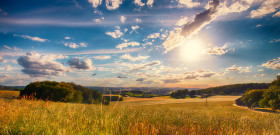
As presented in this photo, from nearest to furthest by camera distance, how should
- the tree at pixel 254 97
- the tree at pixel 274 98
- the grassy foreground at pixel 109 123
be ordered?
1. the grassy foreground at pixel 109 123
2. the tree at pixel 274 98
3. the tree at pixel 254 97

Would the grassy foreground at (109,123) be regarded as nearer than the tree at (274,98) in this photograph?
Yes

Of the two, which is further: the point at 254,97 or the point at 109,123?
the point at 254,97

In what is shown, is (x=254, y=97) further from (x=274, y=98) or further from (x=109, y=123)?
(x=109, y=123)

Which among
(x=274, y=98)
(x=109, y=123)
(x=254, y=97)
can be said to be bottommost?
(x=254, y=97)

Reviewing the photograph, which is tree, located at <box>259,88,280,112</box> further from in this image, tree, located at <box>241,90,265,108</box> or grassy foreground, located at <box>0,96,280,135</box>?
grassy foreground, located at <box>0,96,280,135</box>

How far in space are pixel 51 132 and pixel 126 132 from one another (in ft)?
8.60

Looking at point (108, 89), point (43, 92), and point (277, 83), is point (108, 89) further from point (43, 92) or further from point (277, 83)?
point (277, 83)

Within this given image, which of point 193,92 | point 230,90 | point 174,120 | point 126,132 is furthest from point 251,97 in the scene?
point 126,132

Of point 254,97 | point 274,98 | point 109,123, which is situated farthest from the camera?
point 254,97

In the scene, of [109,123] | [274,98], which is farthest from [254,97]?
[109,123]

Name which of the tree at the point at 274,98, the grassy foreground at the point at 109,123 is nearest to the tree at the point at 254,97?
the tree at the point at 274,98

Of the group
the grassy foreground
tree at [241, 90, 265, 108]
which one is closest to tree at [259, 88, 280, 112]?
tree at [241, 90, 265, 108]

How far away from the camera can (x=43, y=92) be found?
46.2 meters

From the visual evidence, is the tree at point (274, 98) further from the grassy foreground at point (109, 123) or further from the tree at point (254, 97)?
the grassy foreground at point (109, 123)
